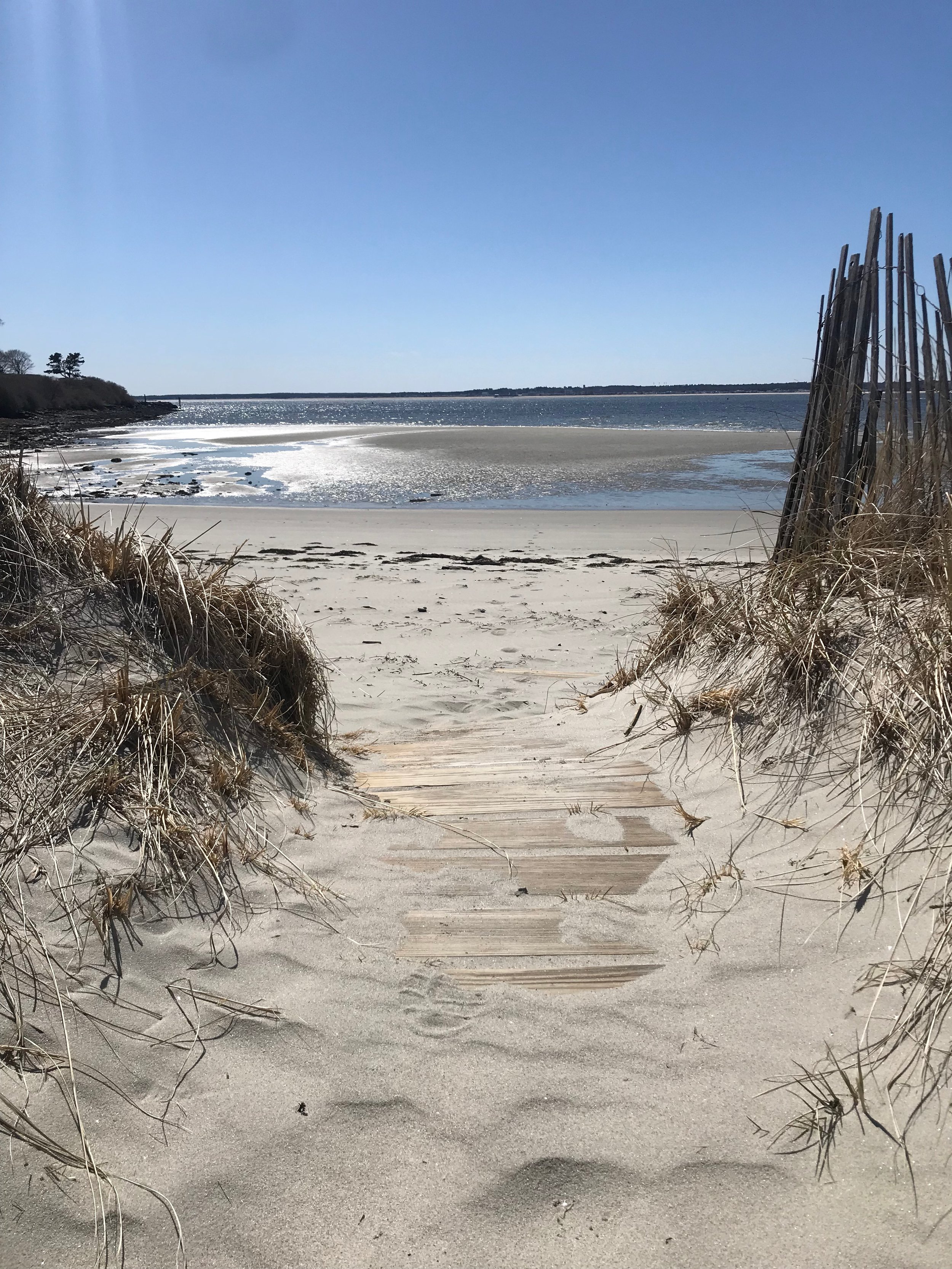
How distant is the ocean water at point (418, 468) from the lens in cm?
1733

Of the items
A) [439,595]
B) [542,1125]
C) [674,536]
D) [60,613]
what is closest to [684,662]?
[542,1125]

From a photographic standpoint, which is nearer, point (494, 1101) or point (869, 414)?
point (494, 1101)

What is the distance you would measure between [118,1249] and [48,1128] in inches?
11.5

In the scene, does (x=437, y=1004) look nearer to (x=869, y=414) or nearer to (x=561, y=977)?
→ (x=561, y=977)

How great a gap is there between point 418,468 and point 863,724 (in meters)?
22.6

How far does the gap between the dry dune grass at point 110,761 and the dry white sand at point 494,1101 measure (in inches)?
4.0

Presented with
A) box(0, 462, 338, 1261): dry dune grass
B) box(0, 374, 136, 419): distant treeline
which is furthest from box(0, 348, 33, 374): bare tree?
box(0, 462, 338, 1261): dry dune grass

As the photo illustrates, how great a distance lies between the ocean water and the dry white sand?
Answer: 299 centimetres

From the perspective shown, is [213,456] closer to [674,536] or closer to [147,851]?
[674,536]

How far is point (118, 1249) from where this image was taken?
56.6 inches

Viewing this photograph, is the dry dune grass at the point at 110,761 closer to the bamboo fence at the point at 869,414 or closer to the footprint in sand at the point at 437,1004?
the footprint in sand at the point at 437,1004

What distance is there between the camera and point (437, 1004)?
207 cm

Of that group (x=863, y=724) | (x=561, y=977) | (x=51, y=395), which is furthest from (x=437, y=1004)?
(x=51, y=395)

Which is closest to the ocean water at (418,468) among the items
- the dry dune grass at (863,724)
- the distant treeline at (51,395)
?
the dry dune grass at (863,724)
